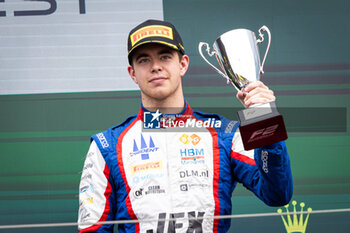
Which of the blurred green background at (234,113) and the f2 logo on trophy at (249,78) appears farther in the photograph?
the blurred green background at (234,113)

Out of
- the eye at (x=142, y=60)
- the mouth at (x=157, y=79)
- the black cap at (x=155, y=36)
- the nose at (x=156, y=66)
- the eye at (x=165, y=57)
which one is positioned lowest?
the mouth at (x=157, y=79)

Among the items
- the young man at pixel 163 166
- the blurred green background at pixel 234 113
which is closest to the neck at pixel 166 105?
the young man at pixel 163 166

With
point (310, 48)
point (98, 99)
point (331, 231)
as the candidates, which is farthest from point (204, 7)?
point (331, 231)

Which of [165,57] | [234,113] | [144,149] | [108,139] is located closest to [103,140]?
[108,139]

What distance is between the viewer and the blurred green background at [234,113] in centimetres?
191

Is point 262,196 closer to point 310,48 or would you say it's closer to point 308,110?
point 308,110

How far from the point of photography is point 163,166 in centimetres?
130

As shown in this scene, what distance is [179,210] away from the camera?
1250 millimetres

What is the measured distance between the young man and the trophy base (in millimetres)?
191

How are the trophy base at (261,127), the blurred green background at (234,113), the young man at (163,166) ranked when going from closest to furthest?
the trophy base at (261,127), the young man at (163,166), the blurred green background at (234,113)

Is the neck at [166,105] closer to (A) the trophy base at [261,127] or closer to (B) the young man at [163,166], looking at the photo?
(B) the young man at [163,166]

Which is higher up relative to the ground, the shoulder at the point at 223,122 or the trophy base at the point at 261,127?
the shoulder at the point at 223,122

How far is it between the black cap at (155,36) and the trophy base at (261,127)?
43 cm

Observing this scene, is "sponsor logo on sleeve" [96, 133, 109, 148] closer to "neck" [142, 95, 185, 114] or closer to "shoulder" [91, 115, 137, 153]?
"shoulder" [91, 115, 137, 153]
